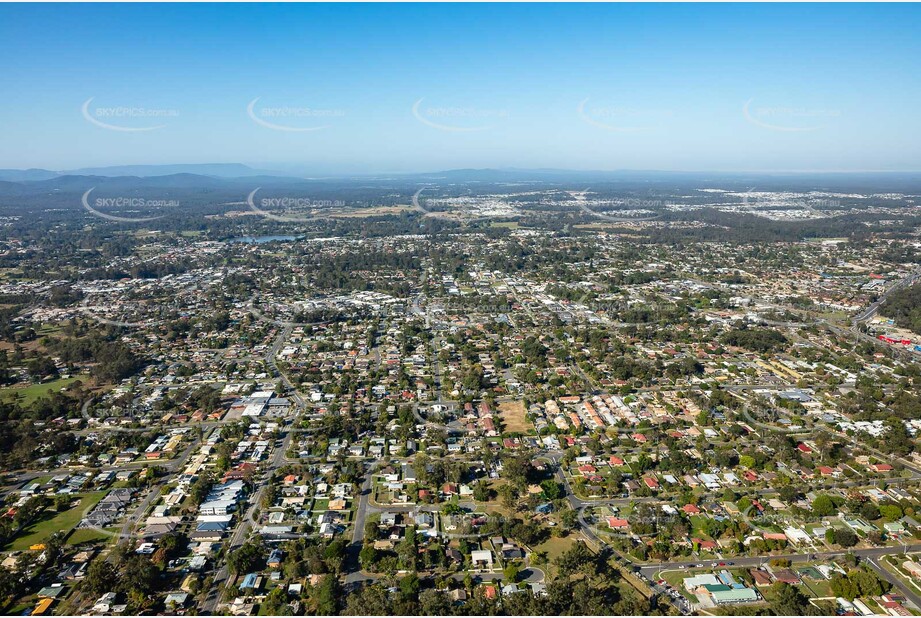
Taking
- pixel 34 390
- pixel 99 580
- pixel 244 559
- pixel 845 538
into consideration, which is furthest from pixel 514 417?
pixel 34 390

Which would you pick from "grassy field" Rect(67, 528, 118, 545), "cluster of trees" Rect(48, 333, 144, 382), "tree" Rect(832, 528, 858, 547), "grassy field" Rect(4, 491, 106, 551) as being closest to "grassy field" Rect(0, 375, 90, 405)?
"cluster of trees" Rect(48, 333, 144, 382)

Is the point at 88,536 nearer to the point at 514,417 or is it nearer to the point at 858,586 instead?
the point at 514,417

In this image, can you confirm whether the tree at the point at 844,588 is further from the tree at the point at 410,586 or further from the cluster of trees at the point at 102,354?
the cluster of trees at the point at 102,354

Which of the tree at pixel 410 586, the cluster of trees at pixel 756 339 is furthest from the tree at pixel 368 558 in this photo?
the cluster of trees at pixel 756 339

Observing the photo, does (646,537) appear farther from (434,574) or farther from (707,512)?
(434,574)

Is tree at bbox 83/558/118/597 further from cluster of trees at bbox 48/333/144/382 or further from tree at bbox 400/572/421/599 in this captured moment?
cluster of trees at bbox 48/333/144/382

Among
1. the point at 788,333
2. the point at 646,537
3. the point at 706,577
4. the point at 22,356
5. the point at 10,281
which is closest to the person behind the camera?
the point at 706,577

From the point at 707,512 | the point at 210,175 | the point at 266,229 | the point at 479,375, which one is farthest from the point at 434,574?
the point at 210,175
